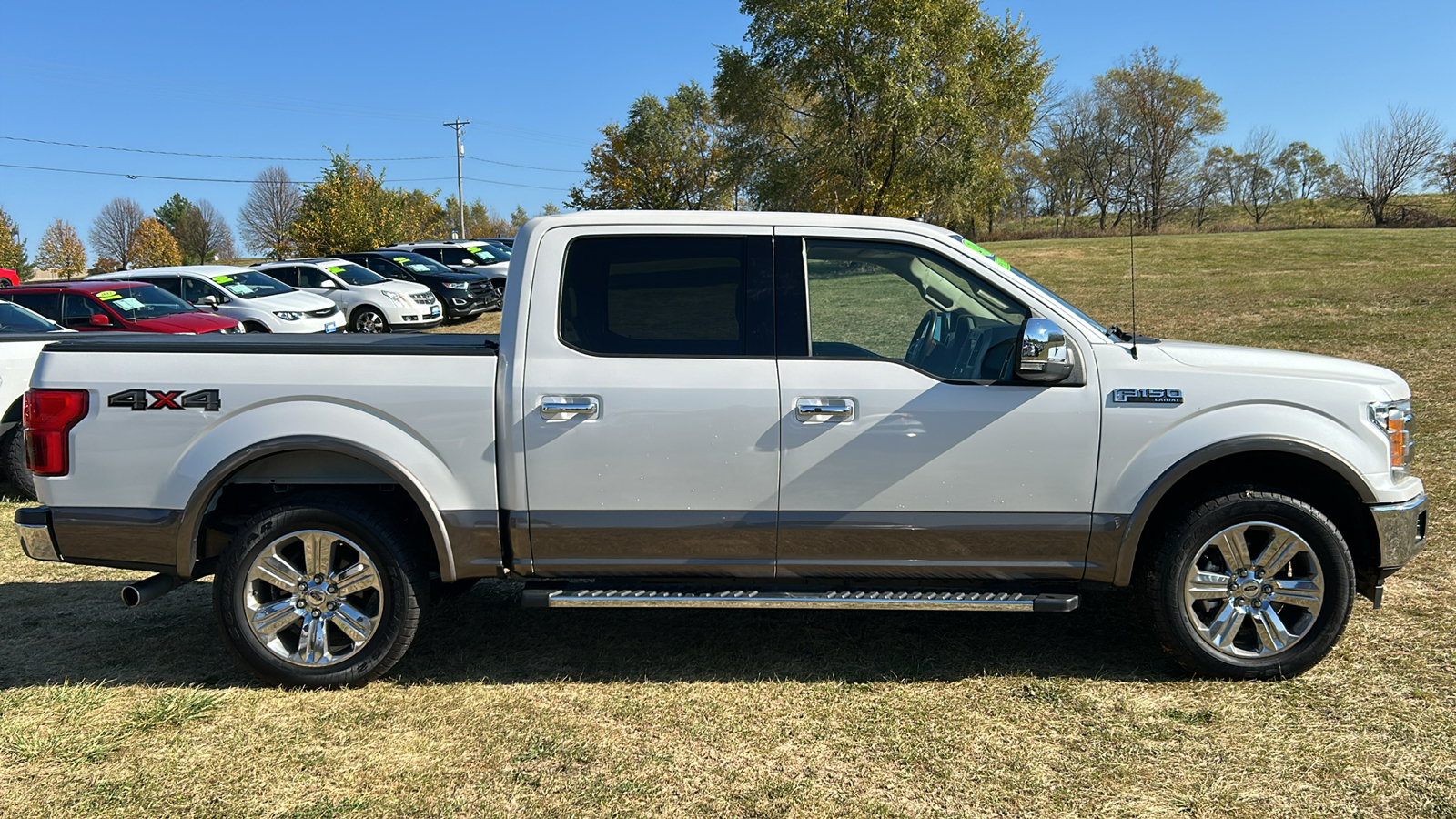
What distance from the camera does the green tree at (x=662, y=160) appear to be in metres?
55.4

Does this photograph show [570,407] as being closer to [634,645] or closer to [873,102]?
[634,645]

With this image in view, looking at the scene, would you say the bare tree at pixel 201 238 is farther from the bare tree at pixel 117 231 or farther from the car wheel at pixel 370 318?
the car wheel at pixel 370 318

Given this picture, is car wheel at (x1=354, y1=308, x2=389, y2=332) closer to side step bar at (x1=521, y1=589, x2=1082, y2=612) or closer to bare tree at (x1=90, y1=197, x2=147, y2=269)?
side step bar at (x1=521, y1=589, x2=1082, y2=612)

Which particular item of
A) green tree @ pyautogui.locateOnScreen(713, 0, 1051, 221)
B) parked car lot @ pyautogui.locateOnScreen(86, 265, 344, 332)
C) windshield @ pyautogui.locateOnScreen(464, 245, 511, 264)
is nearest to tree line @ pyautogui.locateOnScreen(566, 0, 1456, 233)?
green tree @ pyautogui.locateOnScreen(713, 0, 1051, 221)

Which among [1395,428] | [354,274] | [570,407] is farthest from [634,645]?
[354,274]

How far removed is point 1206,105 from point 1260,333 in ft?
171

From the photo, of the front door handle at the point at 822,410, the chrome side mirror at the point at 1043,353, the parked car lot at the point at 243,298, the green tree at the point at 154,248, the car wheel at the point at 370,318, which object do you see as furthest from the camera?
the green tree at the point at 154,248

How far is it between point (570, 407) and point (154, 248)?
294 ft

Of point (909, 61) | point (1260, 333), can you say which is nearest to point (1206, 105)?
point (909, 61)

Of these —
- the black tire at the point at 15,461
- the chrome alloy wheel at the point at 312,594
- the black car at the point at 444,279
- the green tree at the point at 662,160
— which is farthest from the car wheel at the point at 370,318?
the green tree at the point at 662,160

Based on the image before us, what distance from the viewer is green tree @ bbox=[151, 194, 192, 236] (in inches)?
4151

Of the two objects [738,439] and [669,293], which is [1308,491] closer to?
[738,439]

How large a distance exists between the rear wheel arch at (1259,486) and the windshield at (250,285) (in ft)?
55.4

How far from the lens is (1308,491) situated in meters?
4.39
